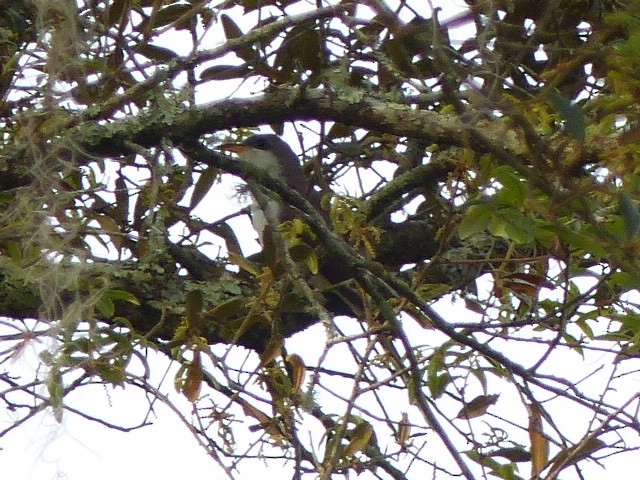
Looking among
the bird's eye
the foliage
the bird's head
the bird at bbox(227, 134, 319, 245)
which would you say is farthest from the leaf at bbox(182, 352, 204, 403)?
the bird's eye

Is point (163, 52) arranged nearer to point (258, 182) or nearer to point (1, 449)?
point (258, 182)

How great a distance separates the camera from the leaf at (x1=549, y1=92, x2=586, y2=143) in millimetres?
1001

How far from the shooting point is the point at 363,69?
86.4 inches

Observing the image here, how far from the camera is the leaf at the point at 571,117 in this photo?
3.28ft

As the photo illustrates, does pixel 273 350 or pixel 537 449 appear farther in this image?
pixel 273 350

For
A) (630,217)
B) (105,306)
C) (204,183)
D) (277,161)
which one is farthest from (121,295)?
(277,161)

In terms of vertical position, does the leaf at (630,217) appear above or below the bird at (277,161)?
below

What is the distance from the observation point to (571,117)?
101cm

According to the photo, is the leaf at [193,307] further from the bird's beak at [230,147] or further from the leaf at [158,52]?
the leaf at [158,52]

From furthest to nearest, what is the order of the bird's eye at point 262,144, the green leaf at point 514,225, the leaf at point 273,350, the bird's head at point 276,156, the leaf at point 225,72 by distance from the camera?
the bird's eye at point 262,144
the bird's head at point 276,156
the leaf at point 225,72
the leaf at point 273,350
the green leaf at point 514,225

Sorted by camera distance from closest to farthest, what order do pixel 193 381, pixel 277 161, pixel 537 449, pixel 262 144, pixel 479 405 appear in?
pixel 537 449 → pixel 193 381 → pixel 479 405 → pixel 277 161 → pixel 262 144

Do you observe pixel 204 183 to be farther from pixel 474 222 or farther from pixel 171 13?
pixel 474 222

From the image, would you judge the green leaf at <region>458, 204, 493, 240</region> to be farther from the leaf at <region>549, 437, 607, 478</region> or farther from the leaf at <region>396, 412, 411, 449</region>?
the leaf at <region>396, 412, 411, 449</region>

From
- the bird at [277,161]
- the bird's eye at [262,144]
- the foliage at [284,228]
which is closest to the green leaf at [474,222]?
the foliage at [284,228]
